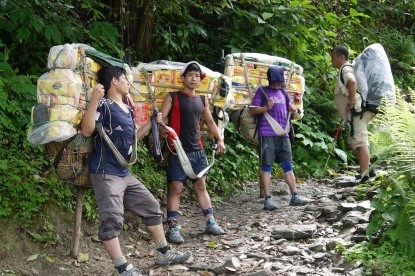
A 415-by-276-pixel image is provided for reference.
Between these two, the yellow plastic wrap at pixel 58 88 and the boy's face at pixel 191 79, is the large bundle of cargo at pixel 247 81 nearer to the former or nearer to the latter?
the boy's face at pixel 191 79

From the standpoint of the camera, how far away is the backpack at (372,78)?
25.8 feet

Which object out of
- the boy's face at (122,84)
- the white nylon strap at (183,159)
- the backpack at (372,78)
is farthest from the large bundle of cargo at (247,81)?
the boy's face at (122,84)

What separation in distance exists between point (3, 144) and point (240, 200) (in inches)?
145

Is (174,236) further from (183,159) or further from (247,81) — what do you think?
(247,81)

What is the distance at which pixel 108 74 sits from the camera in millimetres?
5434

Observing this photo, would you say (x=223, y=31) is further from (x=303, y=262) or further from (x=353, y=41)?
(x=303, y=262)

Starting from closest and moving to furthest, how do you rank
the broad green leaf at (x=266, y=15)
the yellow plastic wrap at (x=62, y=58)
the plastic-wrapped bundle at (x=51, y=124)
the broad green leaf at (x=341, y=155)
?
the plastic-wrapped bundle at (x=51, y=124) → the yellow plastic wrap at (x=62, y=58) → the broad green leaf at (x=266, y=15) → the broad green leaf at (x=341, y=155)

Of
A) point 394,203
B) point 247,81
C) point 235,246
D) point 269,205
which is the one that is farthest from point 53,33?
point 394,203

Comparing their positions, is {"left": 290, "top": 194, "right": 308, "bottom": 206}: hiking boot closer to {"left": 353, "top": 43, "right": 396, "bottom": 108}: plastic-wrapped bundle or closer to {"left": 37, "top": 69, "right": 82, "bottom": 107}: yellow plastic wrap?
{"left": 353, "top": 43, "right": 396, "bottom": 108}: plastic-wrapped bundle

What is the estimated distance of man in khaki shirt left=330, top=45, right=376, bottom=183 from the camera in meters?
7.89

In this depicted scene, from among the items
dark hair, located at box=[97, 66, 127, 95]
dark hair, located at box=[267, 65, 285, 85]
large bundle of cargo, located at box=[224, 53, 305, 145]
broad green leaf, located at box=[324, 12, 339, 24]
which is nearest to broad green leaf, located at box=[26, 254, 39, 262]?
dark hair, located at box=[97, 66, 127, 95]

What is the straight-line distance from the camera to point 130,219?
688 cm

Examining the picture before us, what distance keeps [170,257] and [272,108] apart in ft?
9.64

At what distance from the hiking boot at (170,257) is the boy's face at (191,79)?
1975mm
